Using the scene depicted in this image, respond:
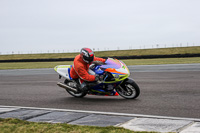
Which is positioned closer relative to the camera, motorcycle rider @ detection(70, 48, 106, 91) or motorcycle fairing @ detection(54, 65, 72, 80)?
motorcycle rider @ detection(70, 48, 106, 91)

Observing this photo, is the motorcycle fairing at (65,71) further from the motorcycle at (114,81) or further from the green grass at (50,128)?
the green grass at (50,128)

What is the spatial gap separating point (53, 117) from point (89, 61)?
8.61 ft

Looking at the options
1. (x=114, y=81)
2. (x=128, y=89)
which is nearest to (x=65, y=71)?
(x=114, y=81)

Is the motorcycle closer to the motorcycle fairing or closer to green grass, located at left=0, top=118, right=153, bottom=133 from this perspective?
the motorcycle fairing

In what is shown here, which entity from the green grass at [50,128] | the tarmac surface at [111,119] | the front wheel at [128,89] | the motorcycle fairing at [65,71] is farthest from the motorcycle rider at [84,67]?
the green grass at [50,128]

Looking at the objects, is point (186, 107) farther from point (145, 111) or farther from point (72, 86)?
point (72, 86)

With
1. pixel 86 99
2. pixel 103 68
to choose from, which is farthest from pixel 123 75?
pixel 86 99

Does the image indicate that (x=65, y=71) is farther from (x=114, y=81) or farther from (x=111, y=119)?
(x=111, y=119)

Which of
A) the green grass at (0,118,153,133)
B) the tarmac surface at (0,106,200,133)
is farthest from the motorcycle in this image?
the green grass at (0,118,153,133)

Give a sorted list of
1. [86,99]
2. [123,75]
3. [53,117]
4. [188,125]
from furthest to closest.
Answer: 1. [86,99]
2. [123,75]
3. [53,117]
4. [188,125]

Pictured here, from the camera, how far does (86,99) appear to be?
28.0 feet

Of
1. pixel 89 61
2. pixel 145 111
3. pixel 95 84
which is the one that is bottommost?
pixel 145 111

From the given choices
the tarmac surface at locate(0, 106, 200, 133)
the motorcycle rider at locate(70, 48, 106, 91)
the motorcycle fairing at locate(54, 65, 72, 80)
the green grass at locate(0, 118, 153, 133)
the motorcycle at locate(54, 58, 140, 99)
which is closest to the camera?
the green grass at locate(0, 118, 153, 133)

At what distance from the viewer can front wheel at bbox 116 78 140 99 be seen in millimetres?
7891
